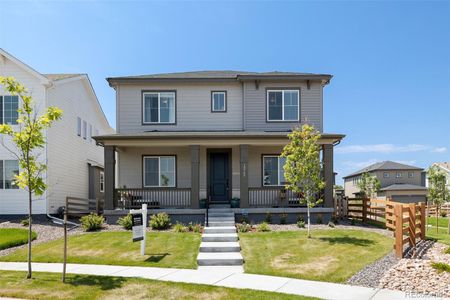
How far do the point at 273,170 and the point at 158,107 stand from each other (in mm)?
6468

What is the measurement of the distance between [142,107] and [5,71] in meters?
6.93

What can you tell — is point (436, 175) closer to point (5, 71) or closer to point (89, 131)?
point (89, 131)

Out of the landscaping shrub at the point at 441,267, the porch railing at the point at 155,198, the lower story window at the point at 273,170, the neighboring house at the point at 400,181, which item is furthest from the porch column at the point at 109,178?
the neighboring house at the point at 400,181

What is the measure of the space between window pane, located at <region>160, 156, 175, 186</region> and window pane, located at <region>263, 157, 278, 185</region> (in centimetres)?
447

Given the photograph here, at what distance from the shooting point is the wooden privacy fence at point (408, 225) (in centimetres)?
973

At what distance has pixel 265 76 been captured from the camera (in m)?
17.8

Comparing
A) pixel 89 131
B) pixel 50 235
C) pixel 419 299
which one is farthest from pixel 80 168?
pixel 419 299

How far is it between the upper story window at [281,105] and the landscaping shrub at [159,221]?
729 cm

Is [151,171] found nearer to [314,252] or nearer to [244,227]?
[244,227]

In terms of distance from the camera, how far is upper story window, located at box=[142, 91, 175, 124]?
1822cm

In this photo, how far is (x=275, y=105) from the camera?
18203 millimetres

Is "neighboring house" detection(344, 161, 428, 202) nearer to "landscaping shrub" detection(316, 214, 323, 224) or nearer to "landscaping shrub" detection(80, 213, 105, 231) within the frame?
"landscaping shrub" detection(316, 214, 323, 224)

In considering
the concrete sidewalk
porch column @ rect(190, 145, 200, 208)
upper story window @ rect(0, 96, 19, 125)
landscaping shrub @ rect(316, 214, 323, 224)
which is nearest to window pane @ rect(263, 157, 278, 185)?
landscaping shrub @ rect(316, 214, 323, 224)

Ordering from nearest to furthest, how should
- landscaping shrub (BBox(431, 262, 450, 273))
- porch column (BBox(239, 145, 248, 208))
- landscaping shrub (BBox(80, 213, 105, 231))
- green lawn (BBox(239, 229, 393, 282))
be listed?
landscaping shrub (BBox(431, 262, 450, 273)) < green lawn (BBox(239, 229, 393, 282)) < landscaping shrub (BBox(80, 213, 105, 231)) < porch column (BBox(239, 145, 248, 208))
